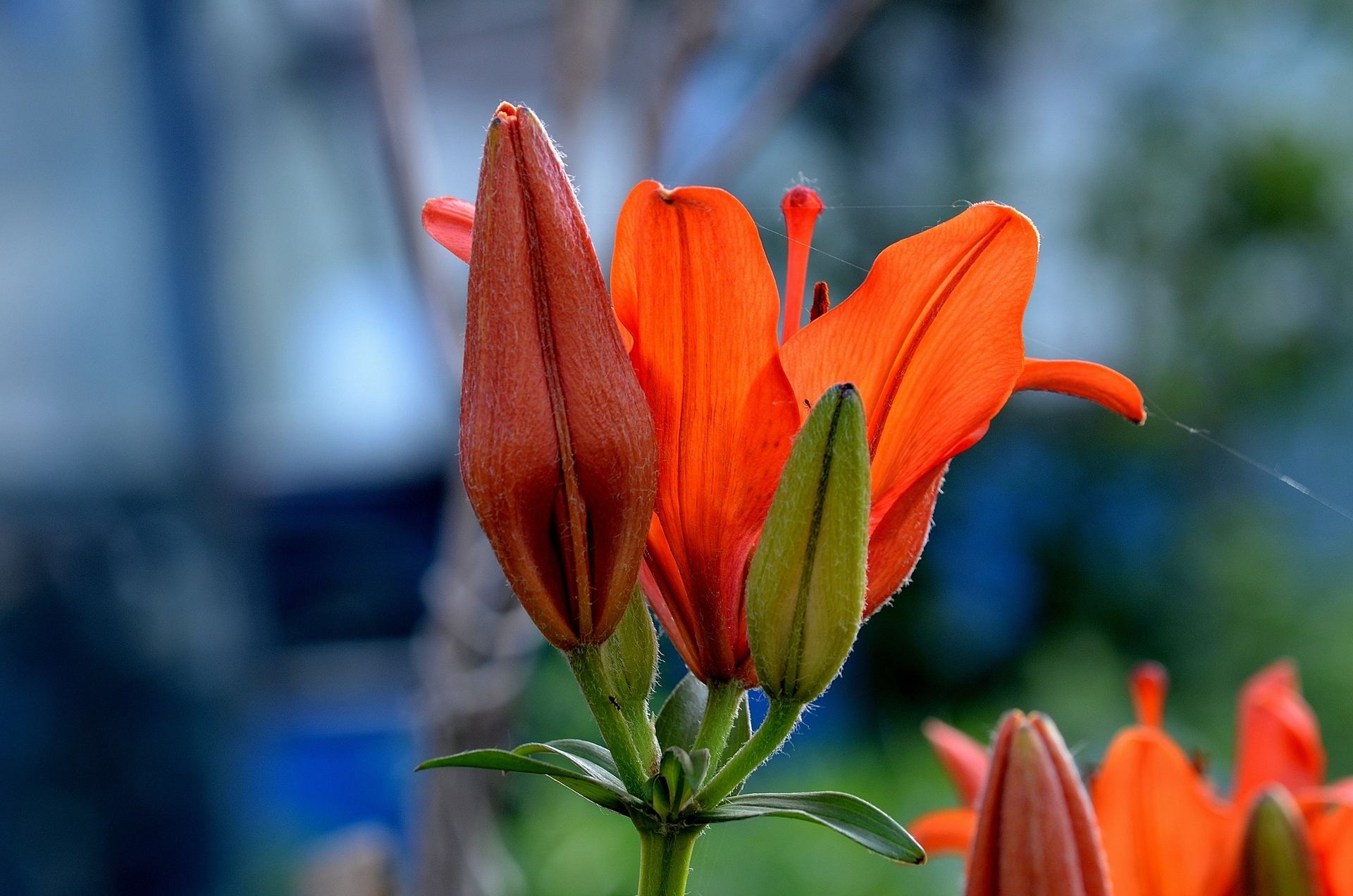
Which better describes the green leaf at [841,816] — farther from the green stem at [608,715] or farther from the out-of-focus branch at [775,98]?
the out-of-focus branch at [775,98]

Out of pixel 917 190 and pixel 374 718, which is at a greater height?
pixel 917 190

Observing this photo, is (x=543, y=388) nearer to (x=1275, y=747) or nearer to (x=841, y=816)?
(x=841, y=816)

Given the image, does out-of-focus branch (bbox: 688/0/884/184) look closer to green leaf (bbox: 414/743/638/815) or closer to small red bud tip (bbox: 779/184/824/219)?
small red bud tip (bbox: 779/184/824/219)

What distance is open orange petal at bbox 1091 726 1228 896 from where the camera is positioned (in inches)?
16.7

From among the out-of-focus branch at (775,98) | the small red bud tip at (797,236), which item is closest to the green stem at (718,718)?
the small red bud tip at (797,236)

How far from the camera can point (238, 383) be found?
266 centimetres

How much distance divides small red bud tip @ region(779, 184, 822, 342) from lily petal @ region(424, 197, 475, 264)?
0.34 feet

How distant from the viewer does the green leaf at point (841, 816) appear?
30cm

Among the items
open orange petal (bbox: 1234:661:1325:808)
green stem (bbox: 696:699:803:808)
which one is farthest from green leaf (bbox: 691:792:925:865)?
open orange petal (bbox: 1234:661:1325:808)

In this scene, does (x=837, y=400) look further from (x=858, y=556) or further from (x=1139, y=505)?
(x=1139, y=505)

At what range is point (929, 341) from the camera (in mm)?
324

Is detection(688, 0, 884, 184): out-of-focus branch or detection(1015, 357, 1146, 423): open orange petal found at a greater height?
detection(688, 0, 884, 184): out-of-focus branch

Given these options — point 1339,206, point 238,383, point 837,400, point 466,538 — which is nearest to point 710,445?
point 837,400

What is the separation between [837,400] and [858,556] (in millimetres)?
41
